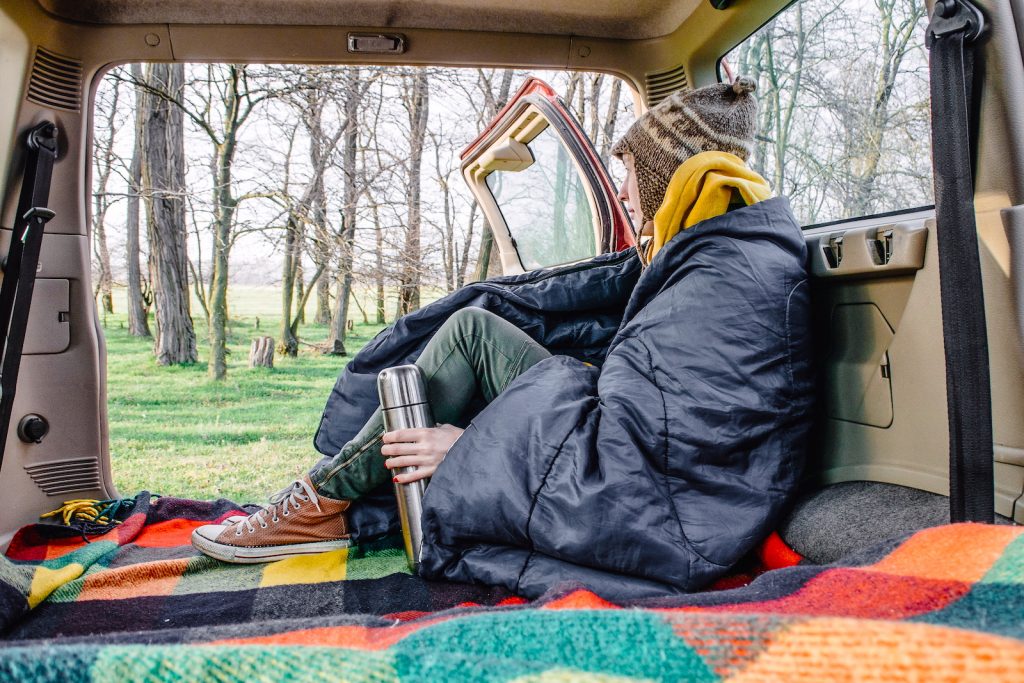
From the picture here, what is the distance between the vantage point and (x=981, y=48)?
37.9 inches

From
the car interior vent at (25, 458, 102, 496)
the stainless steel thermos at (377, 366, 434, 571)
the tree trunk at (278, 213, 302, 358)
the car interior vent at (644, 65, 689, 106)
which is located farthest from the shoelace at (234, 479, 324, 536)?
the tree trunk at (278, 213, 302, 358)

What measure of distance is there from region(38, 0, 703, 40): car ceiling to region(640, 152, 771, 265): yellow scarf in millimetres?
850

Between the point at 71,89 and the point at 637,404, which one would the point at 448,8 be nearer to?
the point at 71,89

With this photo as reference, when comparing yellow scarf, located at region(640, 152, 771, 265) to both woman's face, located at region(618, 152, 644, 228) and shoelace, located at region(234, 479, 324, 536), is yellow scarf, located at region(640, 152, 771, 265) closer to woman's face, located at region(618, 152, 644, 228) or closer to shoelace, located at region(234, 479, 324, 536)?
woman's face, located at region(618, 152, 644, 228)

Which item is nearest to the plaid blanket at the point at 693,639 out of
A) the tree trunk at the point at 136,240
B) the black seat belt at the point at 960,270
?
the black seat belt at the point at 960,270

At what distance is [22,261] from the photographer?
5.82ft

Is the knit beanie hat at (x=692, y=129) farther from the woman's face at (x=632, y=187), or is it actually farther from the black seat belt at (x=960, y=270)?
the black seat belt at (x=960, y=270)

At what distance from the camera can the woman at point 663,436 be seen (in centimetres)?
119

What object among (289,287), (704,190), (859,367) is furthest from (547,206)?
(289,287)

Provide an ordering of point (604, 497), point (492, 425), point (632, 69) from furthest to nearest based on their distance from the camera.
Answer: point (632, 69) < point (492, 425) < point (604, 497)

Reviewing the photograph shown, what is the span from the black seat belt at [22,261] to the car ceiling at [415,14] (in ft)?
1.37

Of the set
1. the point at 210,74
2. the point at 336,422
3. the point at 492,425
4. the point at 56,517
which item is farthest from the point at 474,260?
the point at 492,425

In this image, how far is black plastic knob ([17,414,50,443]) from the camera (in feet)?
6.52

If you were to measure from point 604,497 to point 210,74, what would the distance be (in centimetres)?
457
